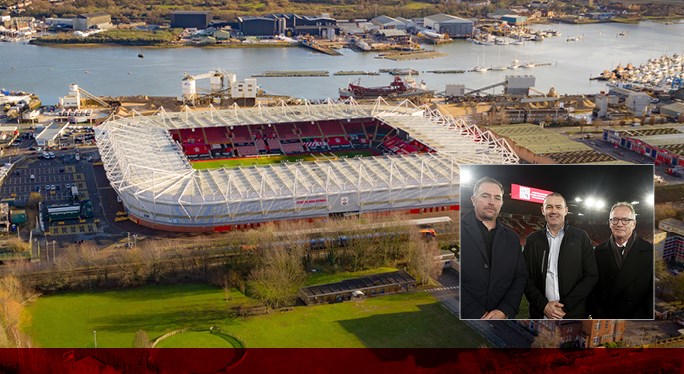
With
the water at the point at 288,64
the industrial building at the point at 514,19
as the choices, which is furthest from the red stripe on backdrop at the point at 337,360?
the industrial building at the point at 514,19

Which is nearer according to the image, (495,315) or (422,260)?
(495,315)

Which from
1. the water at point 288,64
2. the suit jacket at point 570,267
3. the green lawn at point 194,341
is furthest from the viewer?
the water at point 288,64

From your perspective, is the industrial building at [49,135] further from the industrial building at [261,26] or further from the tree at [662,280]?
the industrial building at [261,26]

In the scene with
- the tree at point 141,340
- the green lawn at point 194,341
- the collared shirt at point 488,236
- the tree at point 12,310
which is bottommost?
the green lawn at point 194,341

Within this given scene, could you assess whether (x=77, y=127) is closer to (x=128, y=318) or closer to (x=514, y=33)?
(x=128, y=318)

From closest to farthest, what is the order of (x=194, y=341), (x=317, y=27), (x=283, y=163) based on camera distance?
1. (x=194, y=341)
2. (x=283, y=163)
3. (x=317, y=27)

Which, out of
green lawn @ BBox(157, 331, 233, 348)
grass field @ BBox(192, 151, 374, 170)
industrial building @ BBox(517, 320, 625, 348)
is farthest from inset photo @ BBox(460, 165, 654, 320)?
grass field @ BBox(192, 151, 374, 170)

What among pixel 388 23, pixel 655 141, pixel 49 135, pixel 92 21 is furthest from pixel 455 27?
pixel 49 135

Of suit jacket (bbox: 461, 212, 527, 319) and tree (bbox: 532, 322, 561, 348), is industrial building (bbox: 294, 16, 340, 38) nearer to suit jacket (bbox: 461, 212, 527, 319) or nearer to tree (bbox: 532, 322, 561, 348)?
tree (bbox: 532, 322, 561, 348)

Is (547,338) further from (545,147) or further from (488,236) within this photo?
(545,147)
